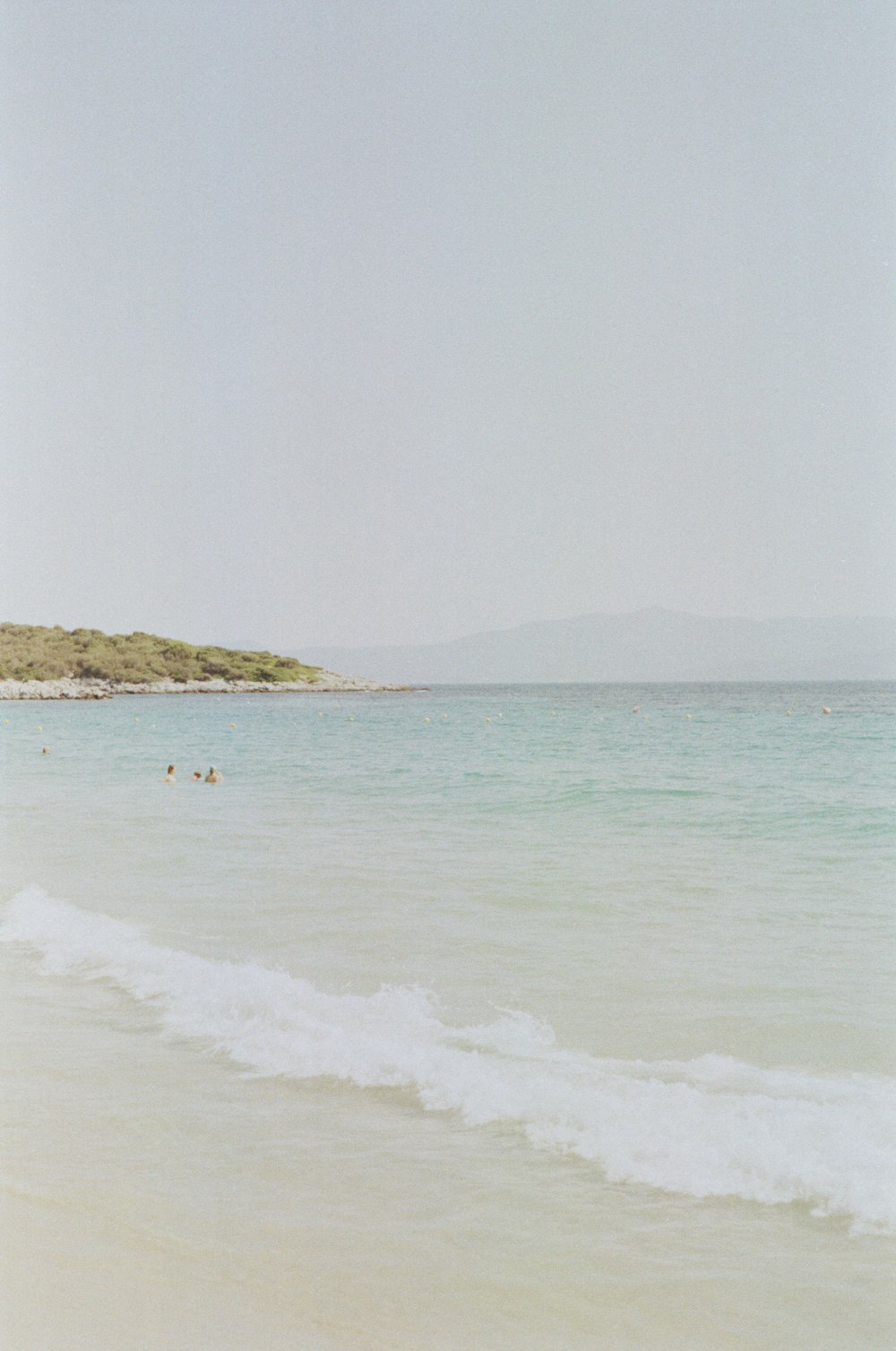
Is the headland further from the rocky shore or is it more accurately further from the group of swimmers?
the group of swimmers

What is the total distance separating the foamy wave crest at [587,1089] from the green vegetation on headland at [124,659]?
281 ft

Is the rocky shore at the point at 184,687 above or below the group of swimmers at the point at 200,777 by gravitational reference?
above

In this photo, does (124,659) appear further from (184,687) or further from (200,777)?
(200,777)

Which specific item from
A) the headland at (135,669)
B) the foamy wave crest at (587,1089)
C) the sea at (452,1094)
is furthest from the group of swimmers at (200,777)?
the headland at (135,669)

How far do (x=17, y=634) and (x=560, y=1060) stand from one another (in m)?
104

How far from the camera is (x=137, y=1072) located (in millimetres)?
5449

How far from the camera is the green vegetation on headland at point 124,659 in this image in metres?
92.4

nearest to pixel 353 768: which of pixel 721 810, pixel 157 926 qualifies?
pixel 721 810

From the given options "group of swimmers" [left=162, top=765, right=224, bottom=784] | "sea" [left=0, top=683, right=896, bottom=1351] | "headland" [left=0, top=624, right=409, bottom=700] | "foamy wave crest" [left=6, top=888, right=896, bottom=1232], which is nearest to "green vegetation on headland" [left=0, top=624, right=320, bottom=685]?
"headland" [left=0, top=624, right=409, bottom=700]

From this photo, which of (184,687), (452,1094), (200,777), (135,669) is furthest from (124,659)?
(452,1094)

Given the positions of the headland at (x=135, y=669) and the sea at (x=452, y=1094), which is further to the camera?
the headland at (x=135, y=669)

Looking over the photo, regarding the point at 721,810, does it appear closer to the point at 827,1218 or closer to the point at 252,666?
the point at 827,1218

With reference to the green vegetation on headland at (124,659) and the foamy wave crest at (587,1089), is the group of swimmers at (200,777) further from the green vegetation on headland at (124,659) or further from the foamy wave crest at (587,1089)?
the green vegetation on headland at (124,659)

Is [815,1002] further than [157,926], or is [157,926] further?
[157,926]
